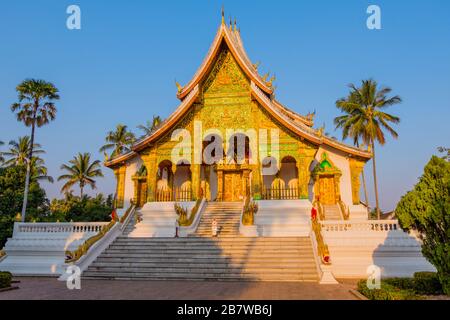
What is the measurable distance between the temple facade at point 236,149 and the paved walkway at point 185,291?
9489mm

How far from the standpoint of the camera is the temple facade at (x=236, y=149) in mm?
20406

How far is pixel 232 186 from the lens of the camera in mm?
21719

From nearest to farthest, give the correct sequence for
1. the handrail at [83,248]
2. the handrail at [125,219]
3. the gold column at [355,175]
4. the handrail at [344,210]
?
the handrail at [83,248]
the handrail at [125,219]
the handrail at [344,210]
the gold column at [355,175]

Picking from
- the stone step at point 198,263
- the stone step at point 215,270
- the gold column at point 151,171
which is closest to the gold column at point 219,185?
the gold column at point 151,171

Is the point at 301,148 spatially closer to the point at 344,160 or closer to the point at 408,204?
the point at 344,160

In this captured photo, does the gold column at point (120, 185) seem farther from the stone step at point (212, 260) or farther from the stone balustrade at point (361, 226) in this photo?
the stone balustrade at point (361, 226)

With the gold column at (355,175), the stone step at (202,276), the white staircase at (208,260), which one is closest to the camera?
the stone step at (202,276)

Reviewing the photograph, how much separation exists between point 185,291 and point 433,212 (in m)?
6.54

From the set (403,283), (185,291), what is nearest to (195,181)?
(185,291)

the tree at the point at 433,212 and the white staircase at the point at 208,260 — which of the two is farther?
the white staircase at the point at 208,260

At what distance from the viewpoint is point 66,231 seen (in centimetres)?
1590

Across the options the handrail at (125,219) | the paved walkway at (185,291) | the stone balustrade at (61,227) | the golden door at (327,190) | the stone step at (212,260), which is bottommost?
the paved walkway at (185,291)

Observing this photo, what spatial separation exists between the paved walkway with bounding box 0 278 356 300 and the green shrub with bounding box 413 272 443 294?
1.76 m
